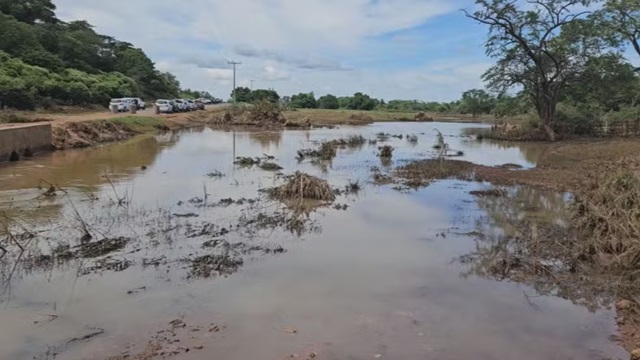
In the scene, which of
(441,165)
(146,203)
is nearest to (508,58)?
(441,165)

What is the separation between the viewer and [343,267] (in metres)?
9.66

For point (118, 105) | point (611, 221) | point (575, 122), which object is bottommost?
point (611, 221)

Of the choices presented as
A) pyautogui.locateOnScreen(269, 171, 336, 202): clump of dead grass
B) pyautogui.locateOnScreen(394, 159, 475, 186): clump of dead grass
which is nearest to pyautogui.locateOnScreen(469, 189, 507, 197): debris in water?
pyautogui.locateOnScreen(394, 159, 475, 186): clump of dead grass

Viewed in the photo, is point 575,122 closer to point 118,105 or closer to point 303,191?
point 303,191

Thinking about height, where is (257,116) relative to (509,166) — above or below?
above

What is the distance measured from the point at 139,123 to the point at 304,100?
251 ft

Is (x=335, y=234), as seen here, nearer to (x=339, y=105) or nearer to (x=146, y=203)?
(x=146, y=203)

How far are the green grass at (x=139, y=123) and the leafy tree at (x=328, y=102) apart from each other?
3049 inches

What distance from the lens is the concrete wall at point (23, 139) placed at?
2220cm

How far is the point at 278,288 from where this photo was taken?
334 inches

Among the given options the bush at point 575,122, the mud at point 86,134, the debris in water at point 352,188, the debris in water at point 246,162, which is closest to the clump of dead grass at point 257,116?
the mud at point 86,134

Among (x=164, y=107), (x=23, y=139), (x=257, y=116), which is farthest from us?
(x=257, y=116)

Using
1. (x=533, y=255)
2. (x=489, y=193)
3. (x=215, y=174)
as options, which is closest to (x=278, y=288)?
(x=533, y=255)

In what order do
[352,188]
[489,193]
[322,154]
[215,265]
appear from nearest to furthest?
1. [215,265]
2. [489,193]
3. [352,188]
4. [322,154]
